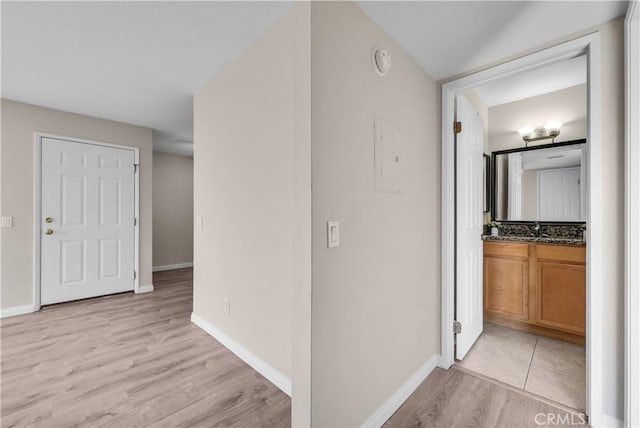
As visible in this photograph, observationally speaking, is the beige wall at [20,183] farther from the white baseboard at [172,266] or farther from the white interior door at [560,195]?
the white interior door at [560,195]

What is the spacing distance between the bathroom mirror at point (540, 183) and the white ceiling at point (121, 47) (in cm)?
292

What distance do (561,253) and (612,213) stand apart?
119 centimetres

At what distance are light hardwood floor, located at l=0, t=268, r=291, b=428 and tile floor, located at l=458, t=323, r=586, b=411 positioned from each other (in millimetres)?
1521

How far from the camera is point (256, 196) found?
204 centimetres

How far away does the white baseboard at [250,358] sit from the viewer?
1835 mm

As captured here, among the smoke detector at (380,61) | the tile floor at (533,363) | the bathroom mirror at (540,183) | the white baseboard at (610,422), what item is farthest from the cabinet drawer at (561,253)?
the smoke detector at (380,61)

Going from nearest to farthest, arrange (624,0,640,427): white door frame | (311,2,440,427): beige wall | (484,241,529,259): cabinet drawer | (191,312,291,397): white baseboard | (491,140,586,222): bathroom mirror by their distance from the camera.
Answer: (311,2,440,427): beige wall
(624,0,640,427): white door frame
(191,312,291,397): white baseboard
(484,241,529,259): cabinet drawer
(491,140,586,222): bathroom mirror

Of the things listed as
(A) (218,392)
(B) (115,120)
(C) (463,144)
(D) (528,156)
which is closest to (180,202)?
(B) (115,120)

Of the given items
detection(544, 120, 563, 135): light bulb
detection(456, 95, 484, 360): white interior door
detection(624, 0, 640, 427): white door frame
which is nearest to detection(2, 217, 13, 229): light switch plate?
detection(456, 95, 484, 360): white interior door

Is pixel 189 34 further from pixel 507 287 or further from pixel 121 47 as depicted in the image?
pixel 507 287

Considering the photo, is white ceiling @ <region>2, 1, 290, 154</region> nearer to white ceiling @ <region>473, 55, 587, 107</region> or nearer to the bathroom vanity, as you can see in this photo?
white ceiling @ <region>473, 55, 587, 107</region>

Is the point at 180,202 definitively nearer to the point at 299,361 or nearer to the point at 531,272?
the point at 299,361

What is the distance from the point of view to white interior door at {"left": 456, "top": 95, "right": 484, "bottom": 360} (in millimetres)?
2166

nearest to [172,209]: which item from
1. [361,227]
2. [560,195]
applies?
[361,227]
